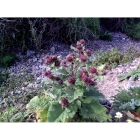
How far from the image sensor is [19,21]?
12.5 ft

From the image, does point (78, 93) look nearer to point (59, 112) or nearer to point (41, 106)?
point (59, 112)

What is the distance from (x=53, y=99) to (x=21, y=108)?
1.95ft

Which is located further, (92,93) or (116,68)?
(116,68)

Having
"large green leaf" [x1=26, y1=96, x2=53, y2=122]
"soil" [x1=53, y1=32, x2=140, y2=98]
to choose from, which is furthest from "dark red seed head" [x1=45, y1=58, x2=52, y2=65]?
"soil" [x1=53, y1=32, x2=140, y2=98]

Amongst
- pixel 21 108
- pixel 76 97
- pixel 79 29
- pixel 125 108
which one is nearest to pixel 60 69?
pixel 76 97

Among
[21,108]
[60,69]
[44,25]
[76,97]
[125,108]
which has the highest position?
[44,25]

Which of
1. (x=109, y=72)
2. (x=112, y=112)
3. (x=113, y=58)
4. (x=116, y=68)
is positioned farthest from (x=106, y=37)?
(x=112, y=112)

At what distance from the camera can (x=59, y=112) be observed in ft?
5.92

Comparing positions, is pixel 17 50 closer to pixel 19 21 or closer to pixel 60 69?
pixel 19 21

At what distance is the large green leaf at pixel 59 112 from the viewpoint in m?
1.77

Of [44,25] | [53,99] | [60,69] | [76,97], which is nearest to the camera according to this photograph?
[76,97]

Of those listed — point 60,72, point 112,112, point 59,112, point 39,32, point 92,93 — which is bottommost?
point 112,112

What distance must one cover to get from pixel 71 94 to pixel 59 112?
0.51 ft
